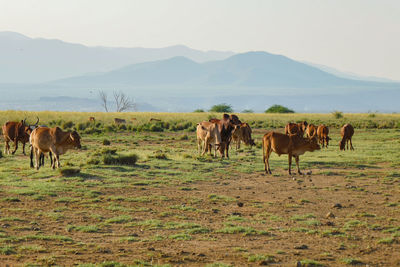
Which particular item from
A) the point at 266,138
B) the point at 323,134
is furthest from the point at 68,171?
the point at 323,134

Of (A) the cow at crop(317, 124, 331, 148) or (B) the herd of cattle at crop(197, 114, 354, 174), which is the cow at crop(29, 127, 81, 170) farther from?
(A) the cow at crop(317, 124, 331, 148)

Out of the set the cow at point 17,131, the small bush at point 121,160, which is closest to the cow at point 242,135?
the small bush at point 121,160

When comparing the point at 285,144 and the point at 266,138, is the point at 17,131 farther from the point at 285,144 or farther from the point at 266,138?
the point at 285,144

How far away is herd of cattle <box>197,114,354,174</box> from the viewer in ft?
56.3

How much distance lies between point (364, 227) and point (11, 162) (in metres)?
13.7

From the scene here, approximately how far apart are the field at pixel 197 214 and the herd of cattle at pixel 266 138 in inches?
34.1

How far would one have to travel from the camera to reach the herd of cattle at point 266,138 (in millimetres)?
17172

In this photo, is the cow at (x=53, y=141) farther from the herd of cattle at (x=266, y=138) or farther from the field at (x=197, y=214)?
the herd of cattle at (x=266, y=138)

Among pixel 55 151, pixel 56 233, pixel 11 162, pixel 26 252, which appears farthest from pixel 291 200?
pixel 11 162

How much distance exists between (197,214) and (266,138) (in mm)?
6115

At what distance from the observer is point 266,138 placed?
17297 mm

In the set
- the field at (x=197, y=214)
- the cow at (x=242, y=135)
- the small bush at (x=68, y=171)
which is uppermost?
the cow at (x=242, y=135)

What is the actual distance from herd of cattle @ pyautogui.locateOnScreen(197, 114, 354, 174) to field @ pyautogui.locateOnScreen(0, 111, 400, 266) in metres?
0.87

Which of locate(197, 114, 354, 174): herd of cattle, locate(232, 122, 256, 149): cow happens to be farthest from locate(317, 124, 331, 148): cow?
locate(232, 122, 256, 149): cow
